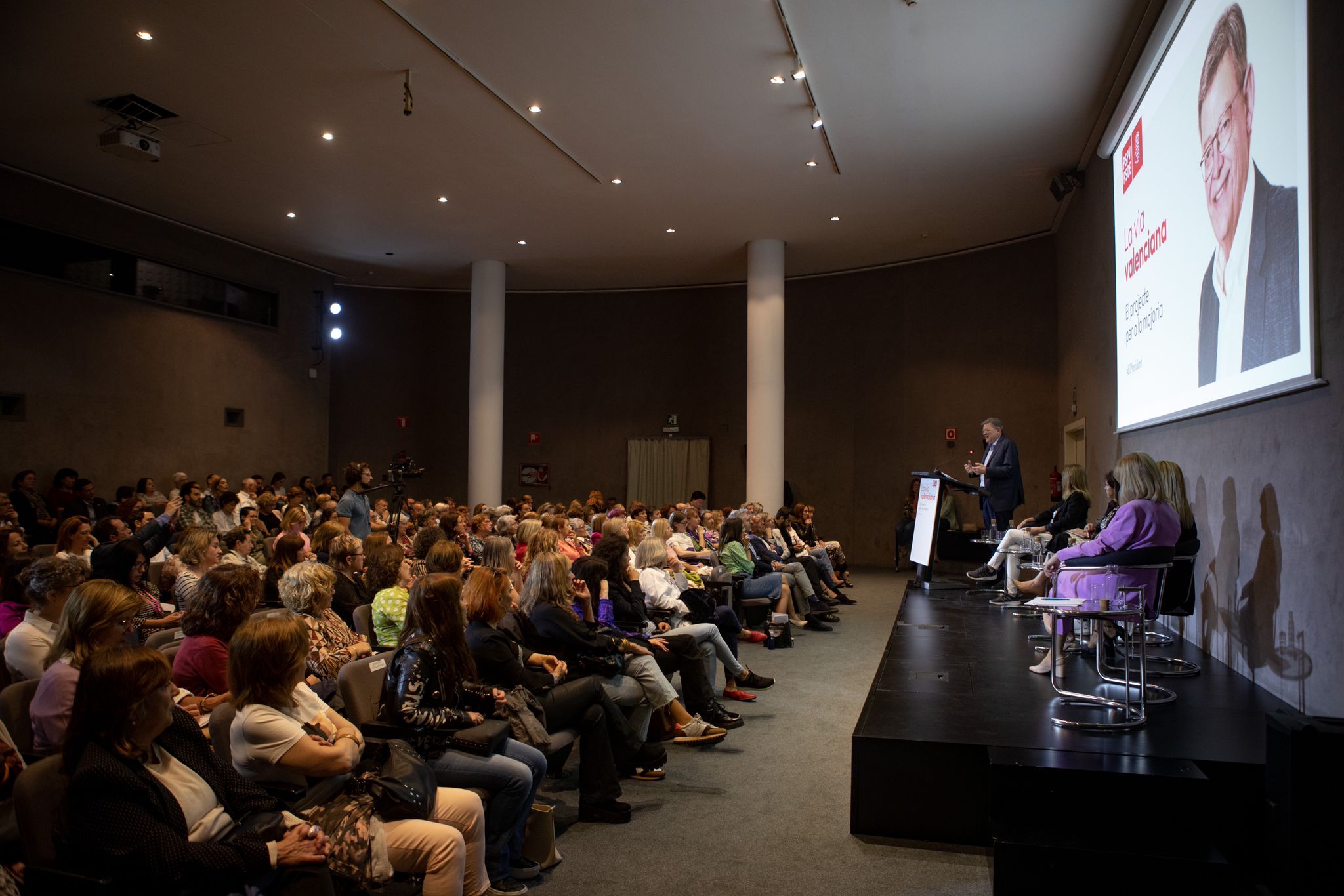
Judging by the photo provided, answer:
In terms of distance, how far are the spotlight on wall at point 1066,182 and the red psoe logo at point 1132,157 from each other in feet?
7.56

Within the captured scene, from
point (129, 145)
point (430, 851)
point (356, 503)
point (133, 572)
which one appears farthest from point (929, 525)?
point (129, 145)

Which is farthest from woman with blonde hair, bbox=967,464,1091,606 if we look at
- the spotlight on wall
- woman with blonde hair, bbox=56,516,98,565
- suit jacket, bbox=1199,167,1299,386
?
woman with blonde hair, bbox=56,516,98,565

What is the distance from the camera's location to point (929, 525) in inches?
335

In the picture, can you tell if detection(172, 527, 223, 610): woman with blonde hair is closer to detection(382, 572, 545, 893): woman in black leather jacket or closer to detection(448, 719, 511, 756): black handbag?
detection(382, 572, 545, 893): woman in black leather jacket

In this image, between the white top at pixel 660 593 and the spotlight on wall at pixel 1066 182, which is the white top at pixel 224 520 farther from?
the spotlight on wall at pixel 1066 182

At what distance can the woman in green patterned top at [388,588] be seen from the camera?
4.06 metres

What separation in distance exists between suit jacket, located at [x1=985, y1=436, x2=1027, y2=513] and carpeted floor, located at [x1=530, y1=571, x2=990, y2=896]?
132 inches

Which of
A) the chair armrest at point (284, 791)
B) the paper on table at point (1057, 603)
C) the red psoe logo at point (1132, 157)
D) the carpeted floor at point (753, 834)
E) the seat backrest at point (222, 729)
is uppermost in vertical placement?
the red psoe logo at point (1132, 157)

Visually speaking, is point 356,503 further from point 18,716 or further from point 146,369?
point 146,369

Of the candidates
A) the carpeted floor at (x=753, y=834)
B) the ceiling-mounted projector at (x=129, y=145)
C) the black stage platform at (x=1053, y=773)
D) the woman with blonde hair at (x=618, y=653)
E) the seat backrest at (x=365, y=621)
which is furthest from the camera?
the ceiling-mounted projector at (x=129, y=145)

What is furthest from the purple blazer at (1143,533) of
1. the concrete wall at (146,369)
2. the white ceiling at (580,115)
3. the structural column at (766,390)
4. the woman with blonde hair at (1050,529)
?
the concrete wall at (146,369)

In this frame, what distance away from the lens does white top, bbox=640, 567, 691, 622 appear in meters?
5.47

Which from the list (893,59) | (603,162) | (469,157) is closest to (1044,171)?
(893,59)

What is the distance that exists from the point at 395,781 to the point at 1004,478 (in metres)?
6.62
